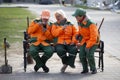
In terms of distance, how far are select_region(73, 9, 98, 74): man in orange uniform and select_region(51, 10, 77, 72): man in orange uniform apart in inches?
7.7

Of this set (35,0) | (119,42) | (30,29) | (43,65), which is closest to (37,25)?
(30,29)

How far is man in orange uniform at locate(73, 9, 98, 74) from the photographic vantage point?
10805 millimetres

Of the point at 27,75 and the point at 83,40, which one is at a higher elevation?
the point at 83,40

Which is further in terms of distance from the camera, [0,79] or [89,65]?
[89,65]

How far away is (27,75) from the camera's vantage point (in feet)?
35.1

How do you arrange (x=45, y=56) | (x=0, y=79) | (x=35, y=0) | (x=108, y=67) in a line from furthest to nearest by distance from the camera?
1. (x=35, y=0)
2. (x=108, y=67)
3. (x=45, y=56)
4. (x=0, y=79)

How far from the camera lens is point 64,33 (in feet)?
36.6

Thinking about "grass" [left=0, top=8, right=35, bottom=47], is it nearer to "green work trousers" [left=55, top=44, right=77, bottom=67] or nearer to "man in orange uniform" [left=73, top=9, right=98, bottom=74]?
"green work trousers" [left=55, top=44, right=77, bottom=67]

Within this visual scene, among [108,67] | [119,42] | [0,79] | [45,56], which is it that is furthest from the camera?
[119,42]

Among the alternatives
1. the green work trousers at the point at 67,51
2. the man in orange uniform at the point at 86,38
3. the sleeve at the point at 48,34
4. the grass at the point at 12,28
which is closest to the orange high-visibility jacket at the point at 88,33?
the man in orange uniform at the point at 86,38

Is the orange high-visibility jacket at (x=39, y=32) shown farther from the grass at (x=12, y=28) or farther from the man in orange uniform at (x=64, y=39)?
the grass at (x=12, y=28)

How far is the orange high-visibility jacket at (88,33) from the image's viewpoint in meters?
10.8

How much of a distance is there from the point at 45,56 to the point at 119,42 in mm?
8614

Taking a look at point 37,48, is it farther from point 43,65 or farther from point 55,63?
point 55,63
